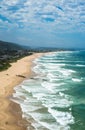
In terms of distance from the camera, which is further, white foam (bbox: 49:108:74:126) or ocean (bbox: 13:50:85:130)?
white foam (bbox: 49:108:74:126)

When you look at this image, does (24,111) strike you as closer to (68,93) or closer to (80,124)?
(80,124)

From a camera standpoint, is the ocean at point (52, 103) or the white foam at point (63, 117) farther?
the white foam at point (63, 117)

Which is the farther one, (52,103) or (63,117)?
(52,103)

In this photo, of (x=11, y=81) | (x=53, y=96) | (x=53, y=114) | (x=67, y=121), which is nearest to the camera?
(x=67, y=121)

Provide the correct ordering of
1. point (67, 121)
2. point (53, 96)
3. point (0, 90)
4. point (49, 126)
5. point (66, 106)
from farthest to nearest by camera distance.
Answer: point (0, 90) < point (53, 96) < point (66, 106) < point (67, 121) < point (49, 126)

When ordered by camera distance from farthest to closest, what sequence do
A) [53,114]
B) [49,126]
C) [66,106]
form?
[66,106], [53,114], [49,126]

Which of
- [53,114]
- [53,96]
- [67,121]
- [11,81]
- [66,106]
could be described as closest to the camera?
[67,121]

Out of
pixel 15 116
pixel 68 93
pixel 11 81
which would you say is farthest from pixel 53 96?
pixel 11 81

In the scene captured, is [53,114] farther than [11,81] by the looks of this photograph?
No

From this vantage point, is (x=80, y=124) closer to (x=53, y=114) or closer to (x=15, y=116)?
(x=53, y=114)

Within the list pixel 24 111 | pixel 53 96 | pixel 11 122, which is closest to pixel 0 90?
pixel 53 96
